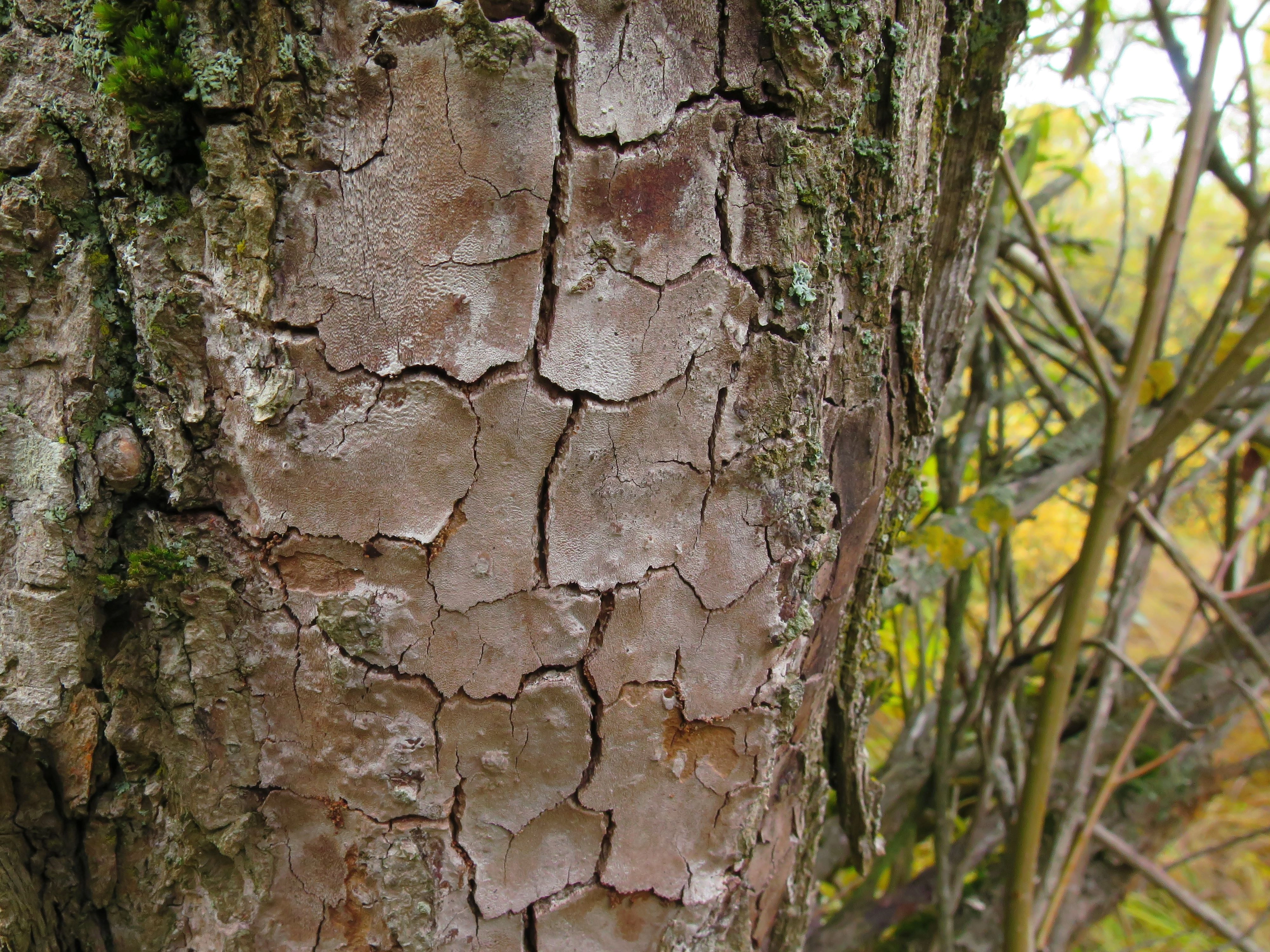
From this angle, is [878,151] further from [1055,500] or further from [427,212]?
[1055,500]

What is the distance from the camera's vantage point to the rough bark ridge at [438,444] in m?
0.63

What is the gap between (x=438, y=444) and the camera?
26.3 inches

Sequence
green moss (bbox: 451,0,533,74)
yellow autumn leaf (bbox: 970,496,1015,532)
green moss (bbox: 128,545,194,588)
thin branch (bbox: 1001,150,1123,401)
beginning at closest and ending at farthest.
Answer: green moss (bbox: 451,0,533,74) < green moss (bbox: 128,545,194,588) < thin branch (bbox: 1001,150,1123,401) < yellow autumn leaf (bbox: 970,496,1015,532)

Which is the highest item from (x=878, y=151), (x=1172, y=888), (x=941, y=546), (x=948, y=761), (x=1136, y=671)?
(x=878, y=151)

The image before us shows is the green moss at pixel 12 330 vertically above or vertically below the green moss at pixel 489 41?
below

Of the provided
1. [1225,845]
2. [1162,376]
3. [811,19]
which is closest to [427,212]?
[811,19]

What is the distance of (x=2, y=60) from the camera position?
0.69 meters

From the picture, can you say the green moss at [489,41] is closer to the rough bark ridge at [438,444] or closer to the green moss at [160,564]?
the rough bark ridge at [438,444]

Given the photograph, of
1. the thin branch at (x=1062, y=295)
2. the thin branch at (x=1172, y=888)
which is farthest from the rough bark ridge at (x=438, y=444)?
the thin branch at (x=1172, y=888)

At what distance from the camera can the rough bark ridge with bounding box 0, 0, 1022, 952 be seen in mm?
625

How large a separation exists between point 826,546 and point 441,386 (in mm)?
441

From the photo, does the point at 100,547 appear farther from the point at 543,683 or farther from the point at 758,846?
the point at 758,846

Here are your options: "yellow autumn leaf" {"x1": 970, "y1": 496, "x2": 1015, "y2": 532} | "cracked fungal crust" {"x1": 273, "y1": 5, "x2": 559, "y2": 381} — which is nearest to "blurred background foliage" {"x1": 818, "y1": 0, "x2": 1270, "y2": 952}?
"yellow autumn leaf" {"x1": 970, "y1": 496, "x2": 1015, "y2": 532}

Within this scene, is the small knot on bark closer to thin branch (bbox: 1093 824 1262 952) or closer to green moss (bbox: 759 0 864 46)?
green moss (bbox: 759 0 864 46)
